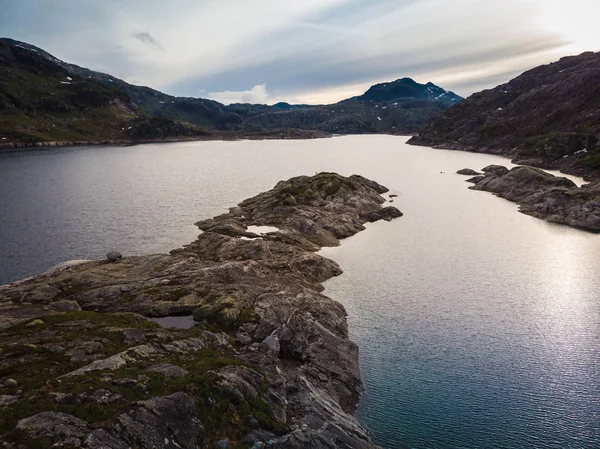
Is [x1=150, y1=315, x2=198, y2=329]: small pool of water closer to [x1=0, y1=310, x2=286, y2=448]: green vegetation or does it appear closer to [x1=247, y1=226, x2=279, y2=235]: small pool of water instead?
[x1=0, y1=310, x2=286, y2=448]: green vegetation

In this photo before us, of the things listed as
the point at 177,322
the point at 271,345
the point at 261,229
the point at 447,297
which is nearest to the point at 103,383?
the point at 271,345

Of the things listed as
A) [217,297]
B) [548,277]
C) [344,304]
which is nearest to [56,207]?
[217,297]

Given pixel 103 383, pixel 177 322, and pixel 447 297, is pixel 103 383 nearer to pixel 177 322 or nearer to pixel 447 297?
pixel 177 322

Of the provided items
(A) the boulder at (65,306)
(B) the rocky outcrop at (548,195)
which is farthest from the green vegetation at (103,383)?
(B) the rocky outcrop at (548,195)

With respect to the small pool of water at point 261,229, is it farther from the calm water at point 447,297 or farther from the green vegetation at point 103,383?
the green vegetation at point 103,383

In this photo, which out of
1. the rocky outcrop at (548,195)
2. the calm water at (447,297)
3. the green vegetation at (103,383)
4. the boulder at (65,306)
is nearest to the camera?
the green vegetation at (103,383)

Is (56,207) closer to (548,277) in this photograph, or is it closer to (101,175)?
(101,175)

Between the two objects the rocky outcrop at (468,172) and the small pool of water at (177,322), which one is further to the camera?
the rocky outcrop at (468,172)
